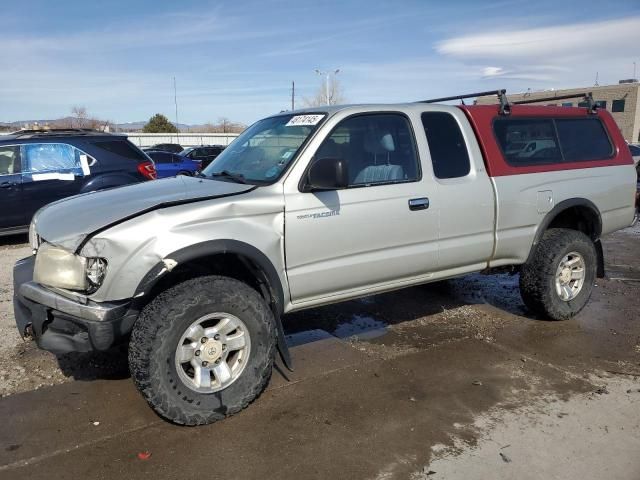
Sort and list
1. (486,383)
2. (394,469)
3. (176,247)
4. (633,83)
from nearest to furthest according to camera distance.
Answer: (394,469), (176,247), (486,383), (633,83)

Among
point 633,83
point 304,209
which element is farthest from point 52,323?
point 633,83

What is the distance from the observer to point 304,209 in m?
3.68

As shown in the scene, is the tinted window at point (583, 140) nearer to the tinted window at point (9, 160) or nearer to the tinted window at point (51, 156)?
the tinted window at point (51, 156)

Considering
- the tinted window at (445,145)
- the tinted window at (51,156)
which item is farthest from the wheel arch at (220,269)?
the tinted window at (51,156)

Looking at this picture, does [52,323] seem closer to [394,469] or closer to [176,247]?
[176,247]

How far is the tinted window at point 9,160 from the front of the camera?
27.8 feet

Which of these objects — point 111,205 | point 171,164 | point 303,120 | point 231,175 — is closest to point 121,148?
point 231,175

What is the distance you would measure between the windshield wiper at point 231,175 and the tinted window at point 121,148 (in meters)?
5.20

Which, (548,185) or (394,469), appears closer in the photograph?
(394,469)

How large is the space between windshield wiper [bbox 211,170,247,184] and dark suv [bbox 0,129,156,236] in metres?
4.81

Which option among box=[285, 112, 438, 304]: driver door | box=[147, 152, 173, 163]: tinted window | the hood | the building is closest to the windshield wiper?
the hood

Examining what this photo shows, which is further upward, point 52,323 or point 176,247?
point 176,247

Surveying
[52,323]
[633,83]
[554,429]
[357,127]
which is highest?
[633,83]

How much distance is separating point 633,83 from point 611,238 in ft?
176
